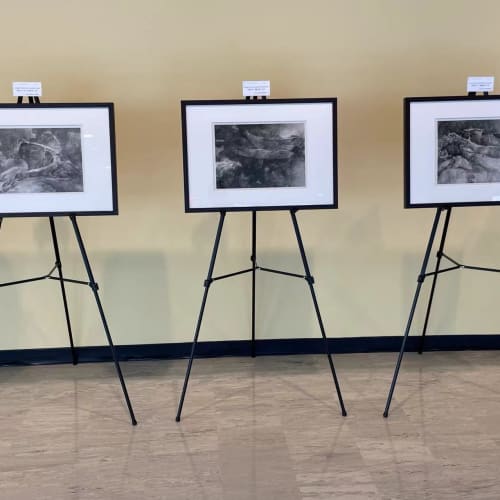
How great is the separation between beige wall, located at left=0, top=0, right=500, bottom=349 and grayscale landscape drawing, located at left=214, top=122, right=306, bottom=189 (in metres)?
0.72

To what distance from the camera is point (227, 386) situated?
342 cm

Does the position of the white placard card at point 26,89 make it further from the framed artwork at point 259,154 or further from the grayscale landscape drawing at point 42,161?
the framed artwork at point 259,154

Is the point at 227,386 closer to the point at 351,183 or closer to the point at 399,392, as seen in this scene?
the point at 399,392

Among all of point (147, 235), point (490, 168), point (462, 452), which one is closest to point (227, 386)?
point (147, 235)

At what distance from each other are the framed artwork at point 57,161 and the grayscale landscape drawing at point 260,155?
0.49m

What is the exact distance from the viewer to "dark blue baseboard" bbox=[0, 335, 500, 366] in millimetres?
3857

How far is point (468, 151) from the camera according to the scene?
316 cm

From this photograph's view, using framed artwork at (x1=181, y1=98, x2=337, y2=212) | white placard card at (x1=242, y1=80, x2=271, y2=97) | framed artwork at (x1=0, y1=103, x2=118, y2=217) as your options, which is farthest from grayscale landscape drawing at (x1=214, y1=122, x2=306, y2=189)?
framed artwork at (x1=0, y1=103, x2=118, y2=217)

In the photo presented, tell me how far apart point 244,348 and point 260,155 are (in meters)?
1.27

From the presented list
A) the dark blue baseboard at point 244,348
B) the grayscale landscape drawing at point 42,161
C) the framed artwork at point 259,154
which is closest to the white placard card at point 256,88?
the framed artwork at point 259,154

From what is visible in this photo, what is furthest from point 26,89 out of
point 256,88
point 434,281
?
point 434,281

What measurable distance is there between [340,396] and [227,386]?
0.65 m

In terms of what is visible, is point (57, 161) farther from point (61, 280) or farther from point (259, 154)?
point (259, 154)

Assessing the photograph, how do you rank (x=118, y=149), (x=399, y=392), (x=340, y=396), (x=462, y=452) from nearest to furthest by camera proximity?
(x=462, y=452) < (x=340, y=396) < (x=399, y=392) < (x=118, y=149)
